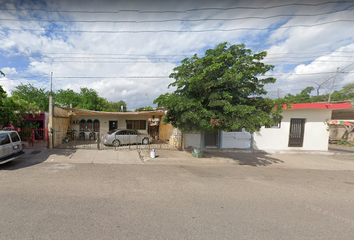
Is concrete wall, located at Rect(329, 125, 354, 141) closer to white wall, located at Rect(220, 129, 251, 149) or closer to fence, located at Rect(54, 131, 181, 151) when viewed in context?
white wall, located at Rect(220, 129, 251, 149)

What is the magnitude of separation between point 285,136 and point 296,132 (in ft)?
3.31

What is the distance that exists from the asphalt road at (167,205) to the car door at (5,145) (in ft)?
1.85

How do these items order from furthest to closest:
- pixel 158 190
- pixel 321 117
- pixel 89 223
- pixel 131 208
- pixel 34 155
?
1. pixel 321 117
2. pixel 34 155
3. pixel 158 190
4. pixel 131 208
5. pixel 89 223

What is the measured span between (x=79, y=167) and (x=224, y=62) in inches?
285

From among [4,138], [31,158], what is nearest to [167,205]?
[4,138]

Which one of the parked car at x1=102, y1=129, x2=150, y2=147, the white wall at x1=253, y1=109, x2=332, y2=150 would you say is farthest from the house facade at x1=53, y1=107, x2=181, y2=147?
the white wall at x1=253, y1=109, x2=332, y2=150

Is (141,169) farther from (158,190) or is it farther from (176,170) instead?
(158,190)

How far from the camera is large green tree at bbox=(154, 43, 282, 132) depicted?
5.29m

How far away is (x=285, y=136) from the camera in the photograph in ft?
32.3

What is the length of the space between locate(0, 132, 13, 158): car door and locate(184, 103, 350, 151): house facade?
26.8 ft

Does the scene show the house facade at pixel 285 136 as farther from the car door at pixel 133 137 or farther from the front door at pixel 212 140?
the car door at pixel 133 137

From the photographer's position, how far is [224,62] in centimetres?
560

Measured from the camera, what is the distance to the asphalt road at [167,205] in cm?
234

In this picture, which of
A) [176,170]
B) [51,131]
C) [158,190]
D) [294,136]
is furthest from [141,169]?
[294,136]
